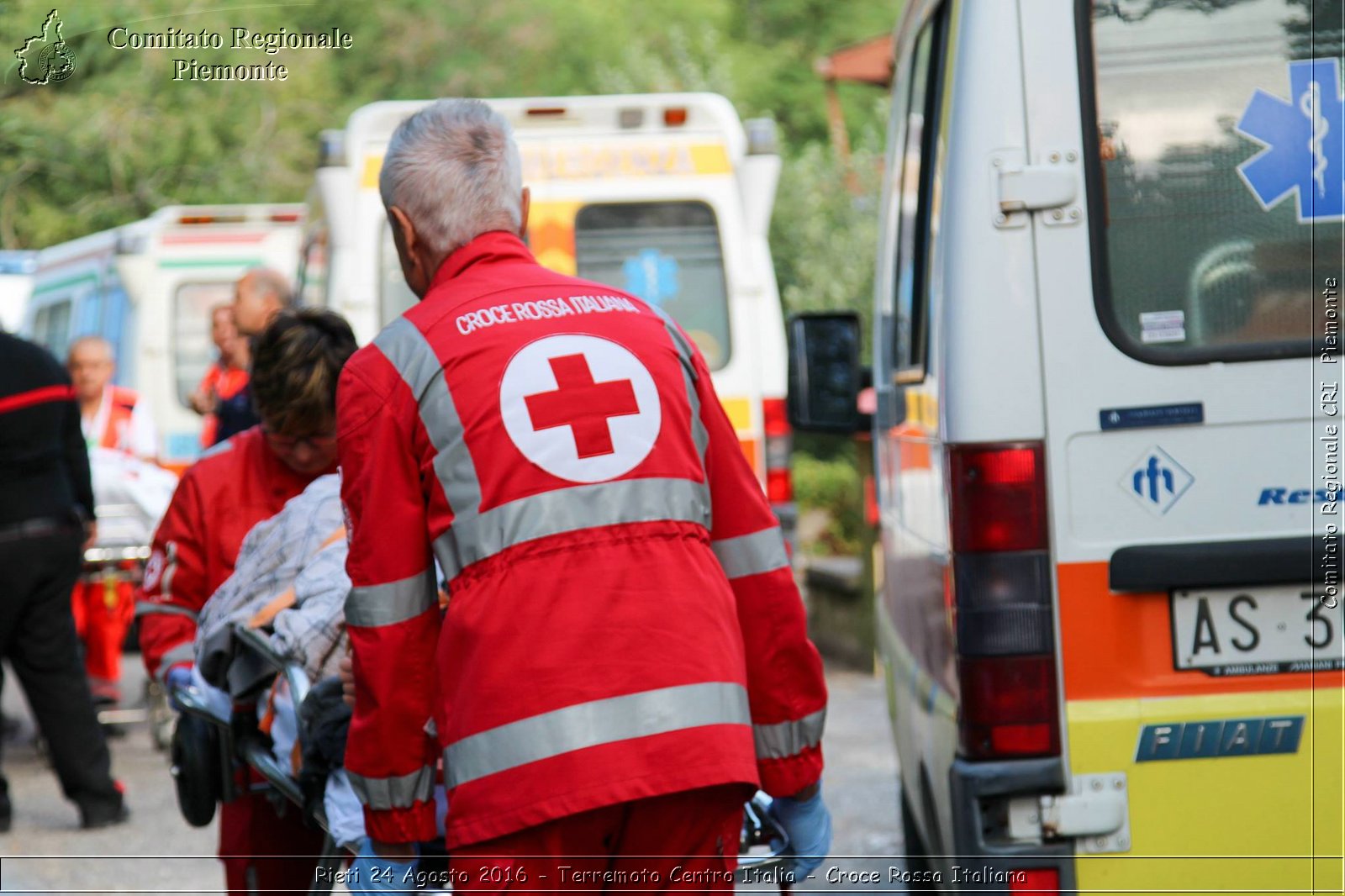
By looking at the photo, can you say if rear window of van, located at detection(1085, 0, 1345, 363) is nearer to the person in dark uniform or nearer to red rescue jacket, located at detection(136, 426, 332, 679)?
red rescue jacket, located at detection(136, 426, 332, 679)

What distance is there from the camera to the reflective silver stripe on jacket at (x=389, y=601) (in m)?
2.54

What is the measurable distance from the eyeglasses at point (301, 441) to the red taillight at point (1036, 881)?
5.42 ft

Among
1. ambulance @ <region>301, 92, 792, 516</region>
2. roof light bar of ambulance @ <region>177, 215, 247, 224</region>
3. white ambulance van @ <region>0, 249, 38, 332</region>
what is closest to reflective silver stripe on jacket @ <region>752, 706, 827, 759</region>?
ambulance @ <region>301, 92, 792, 516</region>

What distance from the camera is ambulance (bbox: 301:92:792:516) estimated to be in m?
8.45

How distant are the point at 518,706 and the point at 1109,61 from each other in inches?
65.5

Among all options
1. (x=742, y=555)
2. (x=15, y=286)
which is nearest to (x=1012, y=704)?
(x=742, y=555)

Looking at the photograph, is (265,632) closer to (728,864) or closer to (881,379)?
(728,864)

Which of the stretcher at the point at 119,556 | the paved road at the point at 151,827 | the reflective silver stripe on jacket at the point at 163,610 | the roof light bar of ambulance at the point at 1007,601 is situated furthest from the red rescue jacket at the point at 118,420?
the roof light bar of ambulance at the point at 1007,601

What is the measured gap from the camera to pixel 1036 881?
10.6 ft

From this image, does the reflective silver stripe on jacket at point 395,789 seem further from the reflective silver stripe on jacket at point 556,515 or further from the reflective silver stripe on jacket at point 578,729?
the reflective silver stripe on jacket at point 556,515

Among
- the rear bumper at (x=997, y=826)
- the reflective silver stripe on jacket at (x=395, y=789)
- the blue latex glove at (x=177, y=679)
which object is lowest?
the rear bumper at (x=997, y=826)

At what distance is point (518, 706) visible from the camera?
245cm

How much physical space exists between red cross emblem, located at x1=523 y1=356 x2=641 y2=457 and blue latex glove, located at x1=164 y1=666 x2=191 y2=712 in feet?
4.80

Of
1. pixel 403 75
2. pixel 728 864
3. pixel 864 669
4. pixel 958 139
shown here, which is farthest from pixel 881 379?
pixel 403 75
